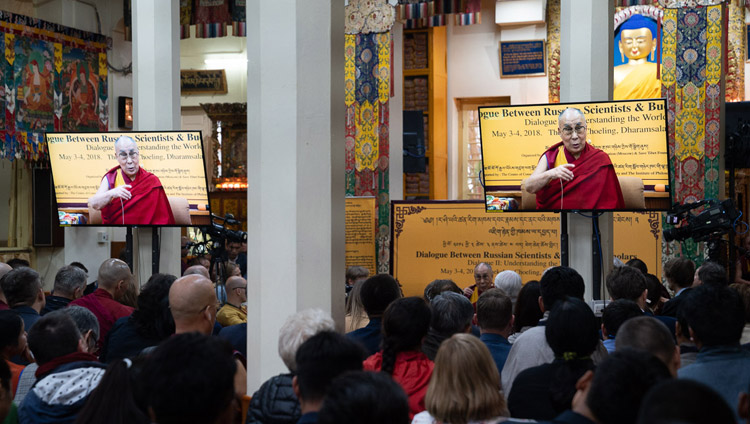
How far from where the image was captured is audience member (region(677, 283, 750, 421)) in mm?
2781

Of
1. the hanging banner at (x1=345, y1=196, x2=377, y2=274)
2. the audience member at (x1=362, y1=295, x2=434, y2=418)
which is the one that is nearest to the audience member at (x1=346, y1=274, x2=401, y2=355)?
the audience member at (x1=362, y1=295, x2=434, y2=418)

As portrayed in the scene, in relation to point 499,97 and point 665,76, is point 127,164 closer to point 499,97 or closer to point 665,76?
point 665,76

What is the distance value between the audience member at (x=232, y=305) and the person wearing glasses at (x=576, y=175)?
2.14 meters

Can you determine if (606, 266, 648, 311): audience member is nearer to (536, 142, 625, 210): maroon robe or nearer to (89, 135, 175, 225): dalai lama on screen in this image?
(536, 142, 625, 210): maroon robe

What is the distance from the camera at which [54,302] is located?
5203 mm

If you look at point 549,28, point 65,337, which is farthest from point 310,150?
point 549,28

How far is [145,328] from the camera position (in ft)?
13.0

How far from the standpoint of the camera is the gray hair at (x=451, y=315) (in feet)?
12.1

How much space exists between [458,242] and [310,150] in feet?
15.3

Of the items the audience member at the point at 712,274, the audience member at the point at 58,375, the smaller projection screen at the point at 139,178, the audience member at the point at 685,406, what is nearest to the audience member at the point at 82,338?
the audience member at the point at 58,375

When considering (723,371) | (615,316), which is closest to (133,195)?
(615,316)

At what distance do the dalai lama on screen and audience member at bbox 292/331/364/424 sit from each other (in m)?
4.44

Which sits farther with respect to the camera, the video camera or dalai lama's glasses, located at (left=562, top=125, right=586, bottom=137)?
the video camera

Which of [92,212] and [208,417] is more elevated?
[92,212]
